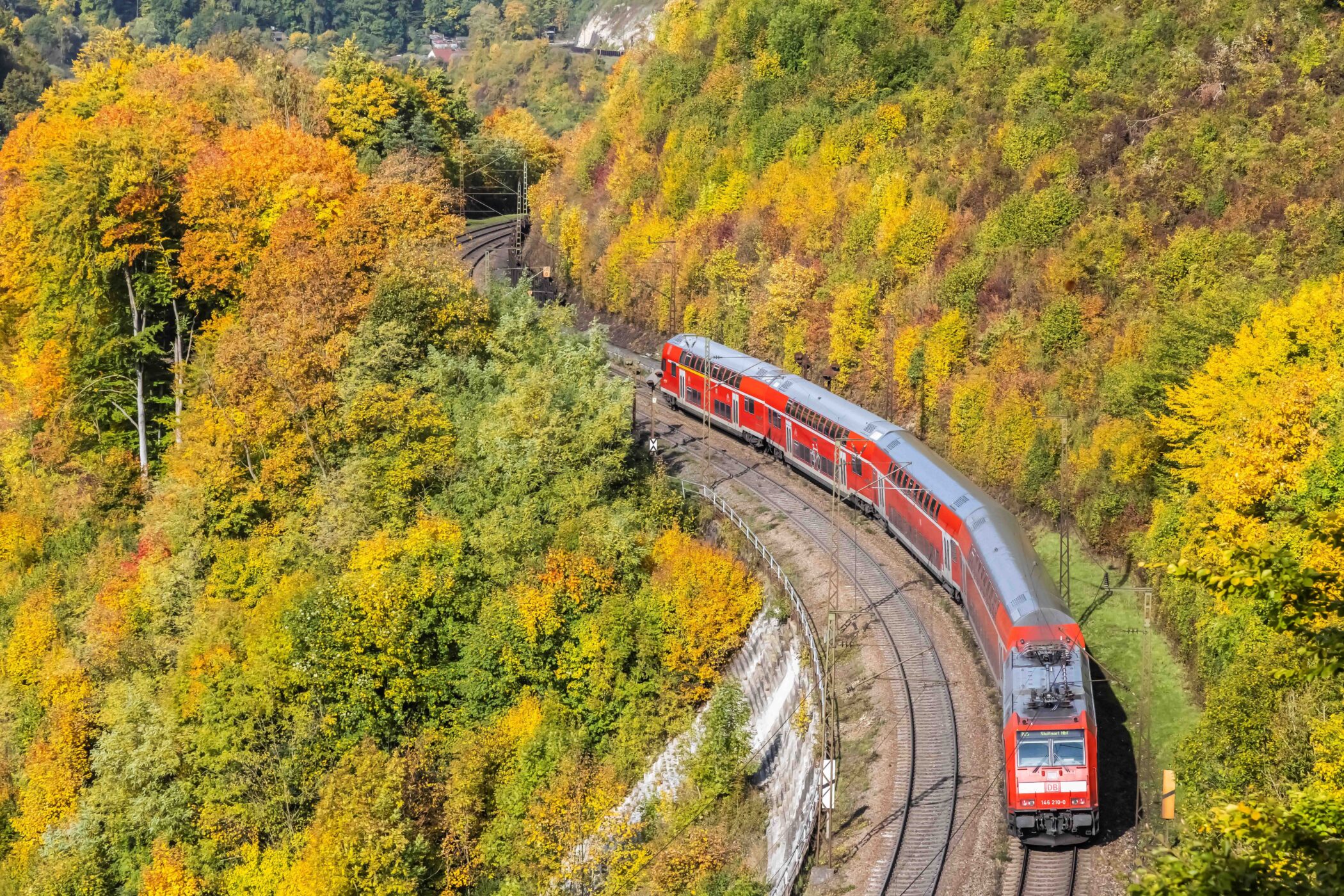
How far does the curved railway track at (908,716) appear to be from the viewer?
3120 cm

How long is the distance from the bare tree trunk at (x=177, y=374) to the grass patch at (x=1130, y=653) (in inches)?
1639

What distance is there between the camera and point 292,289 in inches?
2373

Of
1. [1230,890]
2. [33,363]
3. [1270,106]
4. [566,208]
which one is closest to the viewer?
[1230,890]

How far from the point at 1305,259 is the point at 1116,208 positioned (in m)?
11.1

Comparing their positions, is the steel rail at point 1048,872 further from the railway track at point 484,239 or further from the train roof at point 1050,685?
the railway track at point 484,239

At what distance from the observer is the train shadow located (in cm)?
3222

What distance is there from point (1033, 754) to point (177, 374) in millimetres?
49256

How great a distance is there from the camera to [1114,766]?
3506 centimetres

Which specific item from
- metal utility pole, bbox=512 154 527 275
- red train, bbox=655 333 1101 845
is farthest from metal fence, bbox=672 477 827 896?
metal utility pole, bbox=512 154 527 275

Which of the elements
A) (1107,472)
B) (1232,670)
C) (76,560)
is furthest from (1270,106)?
(76,560)

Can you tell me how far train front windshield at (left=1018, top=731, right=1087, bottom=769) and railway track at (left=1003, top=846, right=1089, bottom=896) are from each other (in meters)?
2.43

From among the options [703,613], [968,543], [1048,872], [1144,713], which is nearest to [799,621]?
[703,613]

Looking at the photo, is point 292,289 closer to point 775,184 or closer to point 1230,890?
point 775,184

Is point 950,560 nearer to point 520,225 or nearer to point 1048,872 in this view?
point 1048,872
